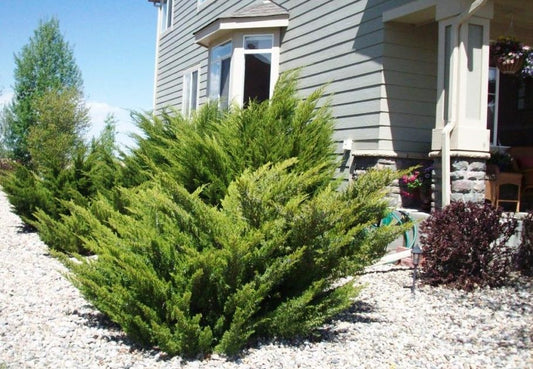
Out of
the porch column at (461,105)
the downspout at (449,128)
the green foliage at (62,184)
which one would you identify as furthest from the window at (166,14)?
the downspout at (449,128)

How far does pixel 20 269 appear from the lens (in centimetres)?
642

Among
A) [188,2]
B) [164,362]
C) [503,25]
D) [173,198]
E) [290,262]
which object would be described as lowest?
[164,362]

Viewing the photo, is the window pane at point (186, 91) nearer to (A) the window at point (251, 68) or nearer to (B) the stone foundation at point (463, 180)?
(A) the window at point (251, 68)

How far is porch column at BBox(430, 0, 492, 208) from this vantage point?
6426 millimetres

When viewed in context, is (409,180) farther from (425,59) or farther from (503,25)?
(503,25)

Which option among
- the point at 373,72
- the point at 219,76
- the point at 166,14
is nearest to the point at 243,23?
the point at 219,76

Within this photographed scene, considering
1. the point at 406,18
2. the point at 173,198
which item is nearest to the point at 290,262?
the point at 173,198

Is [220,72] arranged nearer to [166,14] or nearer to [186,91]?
[186,91]

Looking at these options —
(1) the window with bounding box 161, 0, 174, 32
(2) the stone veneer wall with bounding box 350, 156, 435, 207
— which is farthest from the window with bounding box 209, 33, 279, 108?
(1) the window with bounding box 161, 0, 174, 32

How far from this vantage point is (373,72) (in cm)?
781

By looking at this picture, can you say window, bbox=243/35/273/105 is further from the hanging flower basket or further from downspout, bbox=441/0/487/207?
downspout, bbox=441/0/487/207

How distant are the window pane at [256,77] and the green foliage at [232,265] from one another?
7.26 metres

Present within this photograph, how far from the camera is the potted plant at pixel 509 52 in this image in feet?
26.0

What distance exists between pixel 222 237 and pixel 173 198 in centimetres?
46
